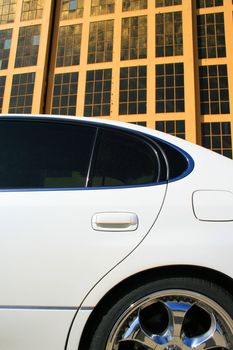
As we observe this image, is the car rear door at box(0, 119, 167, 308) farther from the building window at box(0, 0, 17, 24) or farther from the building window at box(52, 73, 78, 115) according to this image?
the building window at box(0, 0, 17, 24)

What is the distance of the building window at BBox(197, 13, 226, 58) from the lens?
91.2 ft

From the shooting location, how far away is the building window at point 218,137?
25406 millimetres

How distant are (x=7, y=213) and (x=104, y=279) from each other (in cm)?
60

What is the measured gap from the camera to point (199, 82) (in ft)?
89.6

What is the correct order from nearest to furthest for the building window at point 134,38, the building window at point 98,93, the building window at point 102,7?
the building window at point 98,93, the building window at point 134,38, the building window at point 102,7

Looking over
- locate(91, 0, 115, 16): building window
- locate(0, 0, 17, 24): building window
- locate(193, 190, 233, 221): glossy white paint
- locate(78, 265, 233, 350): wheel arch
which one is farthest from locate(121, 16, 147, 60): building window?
locate(78, 265, 233, 350): wheel arch

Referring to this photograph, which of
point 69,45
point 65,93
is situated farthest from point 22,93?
point 69,45

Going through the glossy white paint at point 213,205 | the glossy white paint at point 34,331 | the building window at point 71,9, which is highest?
the building window at point 71,9

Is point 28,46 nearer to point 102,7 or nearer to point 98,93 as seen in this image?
point 102,7

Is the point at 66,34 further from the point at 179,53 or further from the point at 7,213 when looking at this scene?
the point at 7,213

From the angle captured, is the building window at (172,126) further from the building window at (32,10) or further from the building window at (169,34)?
the building window at (32,10)

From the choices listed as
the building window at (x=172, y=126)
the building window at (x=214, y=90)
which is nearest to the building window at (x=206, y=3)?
the building window at (x=214, y=90)

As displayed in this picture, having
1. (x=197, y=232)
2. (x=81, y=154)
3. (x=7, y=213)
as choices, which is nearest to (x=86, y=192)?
(x=81, y=154)

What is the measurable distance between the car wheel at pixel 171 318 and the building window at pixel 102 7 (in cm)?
3165
